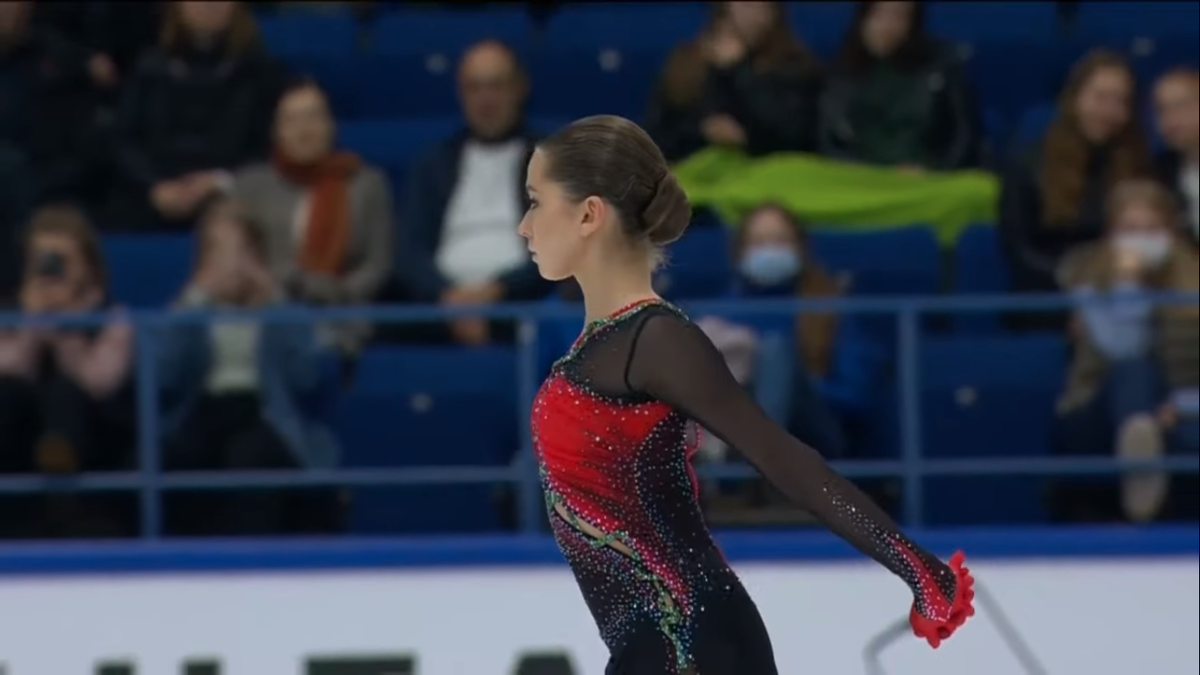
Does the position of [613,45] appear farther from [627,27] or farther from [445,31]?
[445,31]

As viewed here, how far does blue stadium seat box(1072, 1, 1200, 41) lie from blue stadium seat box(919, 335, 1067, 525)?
1.98 metres

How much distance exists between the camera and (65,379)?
20.6 ft

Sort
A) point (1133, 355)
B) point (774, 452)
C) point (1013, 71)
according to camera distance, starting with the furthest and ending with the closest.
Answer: point (1013, 71) → point (1133, 355) → point (774, 452)

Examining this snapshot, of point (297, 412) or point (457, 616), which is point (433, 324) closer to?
point (297, 412)

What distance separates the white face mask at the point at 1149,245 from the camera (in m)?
6.25

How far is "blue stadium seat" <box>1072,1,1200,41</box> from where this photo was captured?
813 cm

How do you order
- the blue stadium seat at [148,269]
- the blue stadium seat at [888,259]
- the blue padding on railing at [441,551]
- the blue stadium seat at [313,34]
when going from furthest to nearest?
the blue stadium seat at [313,34] < the blue stadium seat at [148,269] < the blue stadium seat at [888,259] < the blue padding on railing at [441,551]

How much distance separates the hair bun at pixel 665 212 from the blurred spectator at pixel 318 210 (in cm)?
391

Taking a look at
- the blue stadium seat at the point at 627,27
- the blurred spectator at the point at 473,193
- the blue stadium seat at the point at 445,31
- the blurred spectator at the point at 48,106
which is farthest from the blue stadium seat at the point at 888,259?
the blurred spectator at the point at 48,106

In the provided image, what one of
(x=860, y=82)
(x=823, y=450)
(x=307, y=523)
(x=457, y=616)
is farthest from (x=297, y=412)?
(x=860, y=82)

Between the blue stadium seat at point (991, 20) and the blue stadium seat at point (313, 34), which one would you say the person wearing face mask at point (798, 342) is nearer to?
the blue stadium seat at point (991, 20)

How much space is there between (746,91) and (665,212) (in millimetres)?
4429

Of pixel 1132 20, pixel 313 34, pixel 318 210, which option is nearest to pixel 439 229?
pixel 318 210

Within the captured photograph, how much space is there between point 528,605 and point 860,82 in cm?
243
